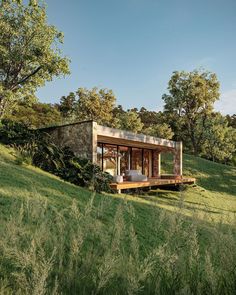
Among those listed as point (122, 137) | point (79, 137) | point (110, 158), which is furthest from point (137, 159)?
point (79, 137)

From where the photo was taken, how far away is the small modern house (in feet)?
44.1

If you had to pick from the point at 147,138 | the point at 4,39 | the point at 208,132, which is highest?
the point at 4,39

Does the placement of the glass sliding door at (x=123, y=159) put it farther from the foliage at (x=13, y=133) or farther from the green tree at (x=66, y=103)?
the green tree at (x=66, y=103)

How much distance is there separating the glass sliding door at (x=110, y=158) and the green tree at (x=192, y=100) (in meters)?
15.8

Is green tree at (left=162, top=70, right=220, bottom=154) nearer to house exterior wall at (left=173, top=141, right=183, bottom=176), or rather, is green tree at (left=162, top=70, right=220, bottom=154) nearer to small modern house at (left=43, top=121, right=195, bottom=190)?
small modern house at (left=43, top=121, right=195, bottom=190)

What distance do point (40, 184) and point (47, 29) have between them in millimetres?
11931

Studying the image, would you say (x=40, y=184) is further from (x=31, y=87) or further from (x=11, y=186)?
(x=31, y=87)

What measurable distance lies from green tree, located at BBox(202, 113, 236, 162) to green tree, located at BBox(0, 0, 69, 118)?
20.5 meters

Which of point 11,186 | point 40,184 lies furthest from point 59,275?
point 40,184

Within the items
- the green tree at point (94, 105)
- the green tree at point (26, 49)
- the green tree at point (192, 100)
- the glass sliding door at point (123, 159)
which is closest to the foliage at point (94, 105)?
the green tree at point (94, 105)

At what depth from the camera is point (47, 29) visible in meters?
17.2

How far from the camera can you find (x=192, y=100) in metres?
32.1

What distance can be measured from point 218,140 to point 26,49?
2300cm

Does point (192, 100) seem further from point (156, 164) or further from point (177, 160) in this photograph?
point (177, 160)
